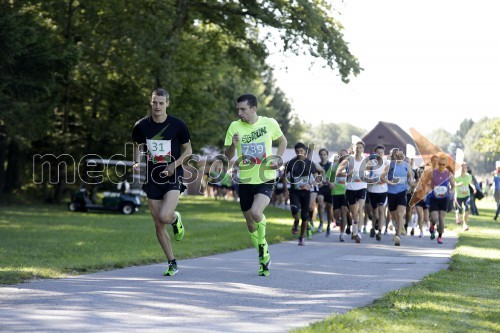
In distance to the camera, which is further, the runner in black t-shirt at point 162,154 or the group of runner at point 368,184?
the group of runner at point 368,184

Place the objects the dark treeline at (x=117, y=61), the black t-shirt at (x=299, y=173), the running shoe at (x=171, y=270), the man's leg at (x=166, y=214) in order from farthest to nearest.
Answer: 1. the dark treeline at (x=117, y=61)
2. the black t-shirt at (x=299, y=173)
3. the running shoe at (x=171, y=270)
4. the man's leg at (x=166, y=214)

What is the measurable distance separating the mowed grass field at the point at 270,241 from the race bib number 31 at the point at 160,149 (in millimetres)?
1824

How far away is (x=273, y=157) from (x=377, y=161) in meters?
8.71

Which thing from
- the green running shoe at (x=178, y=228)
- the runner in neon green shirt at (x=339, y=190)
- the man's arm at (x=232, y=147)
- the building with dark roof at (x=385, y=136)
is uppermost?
the building with dark roof at (x=385, y=136)

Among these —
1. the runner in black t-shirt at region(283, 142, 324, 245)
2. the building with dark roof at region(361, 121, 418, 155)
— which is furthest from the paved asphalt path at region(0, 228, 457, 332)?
the building with dark roof at region(361, 121, 418, 155)

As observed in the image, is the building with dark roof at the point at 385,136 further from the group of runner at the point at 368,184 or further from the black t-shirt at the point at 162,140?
the black t-shirt at the point at 162,140

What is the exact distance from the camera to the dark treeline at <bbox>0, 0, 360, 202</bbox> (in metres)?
23.2

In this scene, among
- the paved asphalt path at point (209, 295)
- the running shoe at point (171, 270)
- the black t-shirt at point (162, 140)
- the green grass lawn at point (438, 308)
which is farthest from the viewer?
the running shoe at point (171, 270)

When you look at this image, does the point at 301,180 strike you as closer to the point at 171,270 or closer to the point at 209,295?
the point at 171,270

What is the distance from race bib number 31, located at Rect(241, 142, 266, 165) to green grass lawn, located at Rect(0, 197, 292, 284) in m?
2.44

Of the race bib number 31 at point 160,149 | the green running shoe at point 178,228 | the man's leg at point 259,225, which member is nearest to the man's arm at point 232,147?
the man's leg at point 259,225

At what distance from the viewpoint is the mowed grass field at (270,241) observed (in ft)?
24.1

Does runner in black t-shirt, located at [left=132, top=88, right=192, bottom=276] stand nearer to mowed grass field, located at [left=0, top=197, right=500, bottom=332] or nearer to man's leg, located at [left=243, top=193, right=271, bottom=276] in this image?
man's leg, located at [left=243, top=193, right=271, bottom=276]

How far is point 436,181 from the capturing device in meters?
19.0
